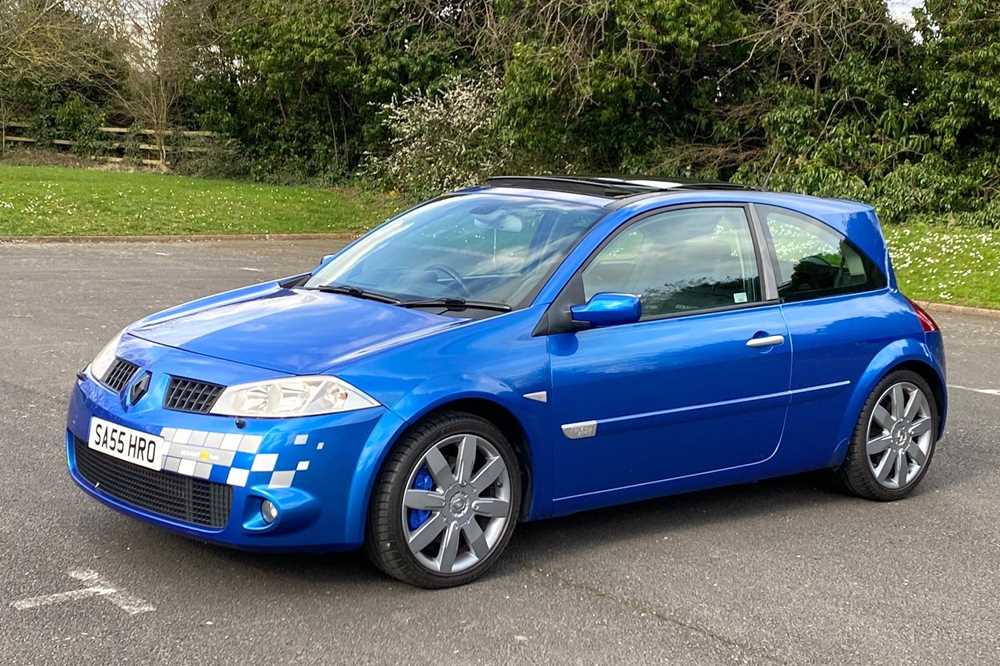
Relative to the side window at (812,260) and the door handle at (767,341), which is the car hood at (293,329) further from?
the side window at (812,260)

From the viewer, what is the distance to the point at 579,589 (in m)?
4.89

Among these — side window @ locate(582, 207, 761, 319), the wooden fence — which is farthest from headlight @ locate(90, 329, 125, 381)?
the wooden fence

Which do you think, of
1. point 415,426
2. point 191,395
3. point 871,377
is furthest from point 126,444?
point 871,377

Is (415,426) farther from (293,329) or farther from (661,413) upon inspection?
(661,413)

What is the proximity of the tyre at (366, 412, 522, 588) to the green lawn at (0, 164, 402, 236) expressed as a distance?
1939 centimetres

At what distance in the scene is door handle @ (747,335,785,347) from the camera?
5.71 meters

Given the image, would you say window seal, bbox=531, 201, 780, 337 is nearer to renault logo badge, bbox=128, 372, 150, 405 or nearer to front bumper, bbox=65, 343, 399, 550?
front bumper, bbox=65, 343, 399, 550

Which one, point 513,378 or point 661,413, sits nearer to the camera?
point 513,378

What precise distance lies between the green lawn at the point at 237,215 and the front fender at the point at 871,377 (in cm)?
1048

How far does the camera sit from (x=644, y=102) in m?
27.2

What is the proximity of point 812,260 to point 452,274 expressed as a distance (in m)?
1.89

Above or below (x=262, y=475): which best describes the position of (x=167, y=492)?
below

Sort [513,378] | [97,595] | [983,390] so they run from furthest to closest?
[983,390]
[513,378]
[97,595]

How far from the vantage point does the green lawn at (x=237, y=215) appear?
59.7 ft
